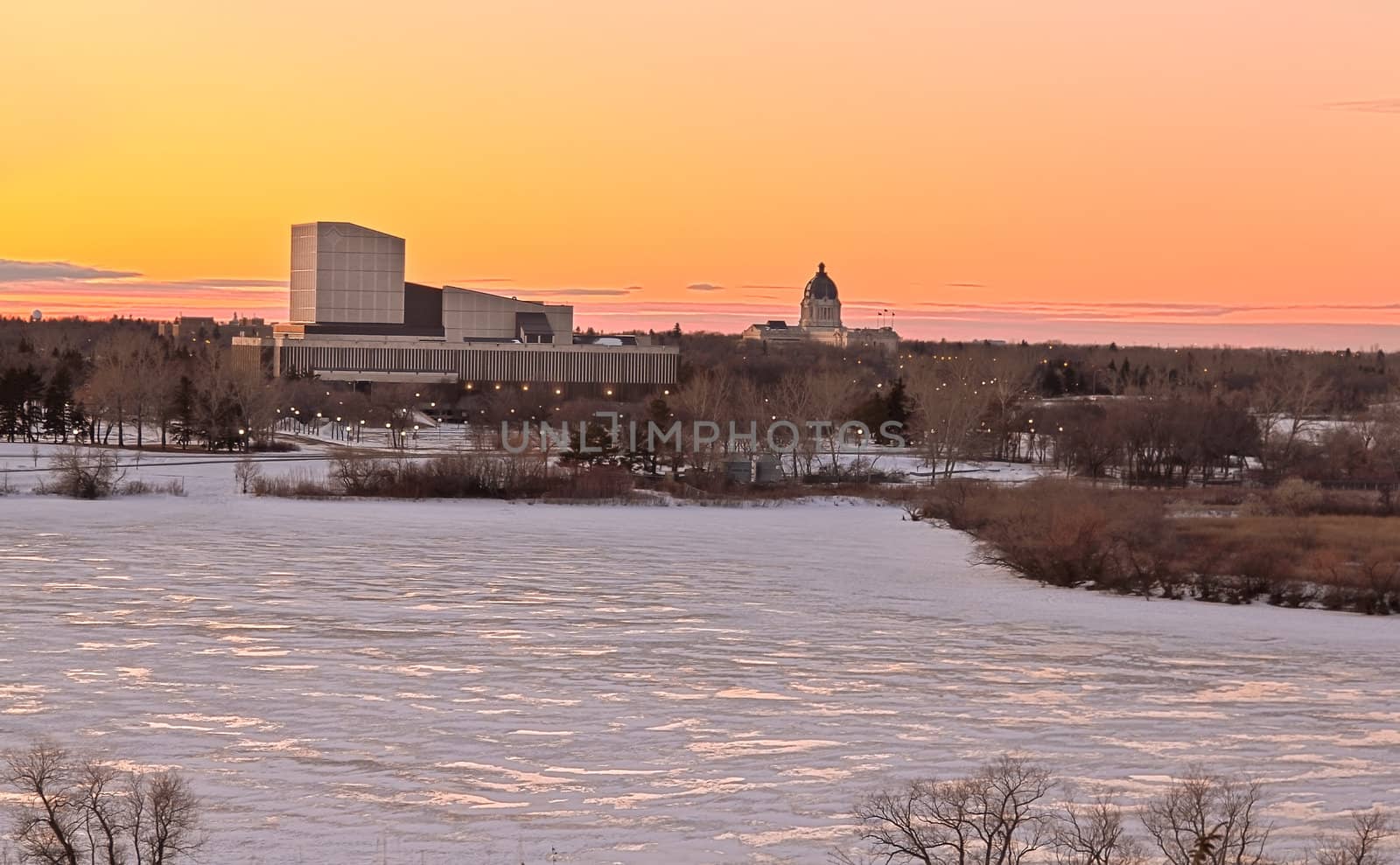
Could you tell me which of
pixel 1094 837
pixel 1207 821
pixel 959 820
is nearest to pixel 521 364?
pixel 1207 821

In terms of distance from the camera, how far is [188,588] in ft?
115

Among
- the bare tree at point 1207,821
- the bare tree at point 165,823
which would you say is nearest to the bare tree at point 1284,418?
the bare tree at point 1207,821

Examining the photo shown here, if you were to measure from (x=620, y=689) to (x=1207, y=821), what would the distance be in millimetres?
10299

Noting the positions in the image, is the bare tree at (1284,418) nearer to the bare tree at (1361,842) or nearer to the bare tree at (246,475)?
the bare tree at (246,475)

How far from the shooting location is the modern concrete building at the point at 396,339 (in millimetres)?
143000

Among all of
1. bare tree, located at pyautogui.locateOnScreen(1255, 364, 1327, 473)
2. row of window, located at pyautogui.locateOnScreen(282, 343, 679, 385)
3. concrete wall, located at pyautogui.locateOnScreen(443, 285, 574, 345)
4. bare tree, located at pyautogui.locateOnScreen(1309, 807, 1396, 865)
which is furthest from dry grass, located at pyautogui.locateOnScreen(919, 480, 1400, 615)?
concrete wall, located at pyautogui.locateOnScreen(443, 285, 574, 345)

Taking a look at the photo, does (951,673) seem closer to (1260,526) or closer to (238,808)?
(238,808)

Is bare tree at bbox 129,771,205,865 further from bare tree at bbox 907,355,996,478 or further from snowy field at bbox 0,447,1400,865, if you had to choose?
bare tree at bbox 907,355,996,478

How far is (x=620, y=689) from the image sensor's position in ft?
82.5

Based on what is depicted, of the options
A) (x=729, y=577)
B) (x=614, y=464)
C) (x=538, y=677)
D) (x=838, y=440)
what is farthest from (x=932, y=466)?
(x=538, y=677)

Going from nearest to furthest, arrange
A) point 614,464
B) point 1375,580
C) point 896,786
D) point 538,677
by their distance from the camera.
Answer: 1. point 896,786
2. point 538,677
3. point 1375,580
4. point 614,464

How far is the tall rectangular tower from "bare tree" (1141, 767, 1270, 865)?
13510cm

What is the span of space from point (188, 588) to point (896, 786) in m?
20.8

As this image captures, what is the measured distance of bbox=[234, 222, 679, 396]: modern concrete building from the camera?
14300 cm
